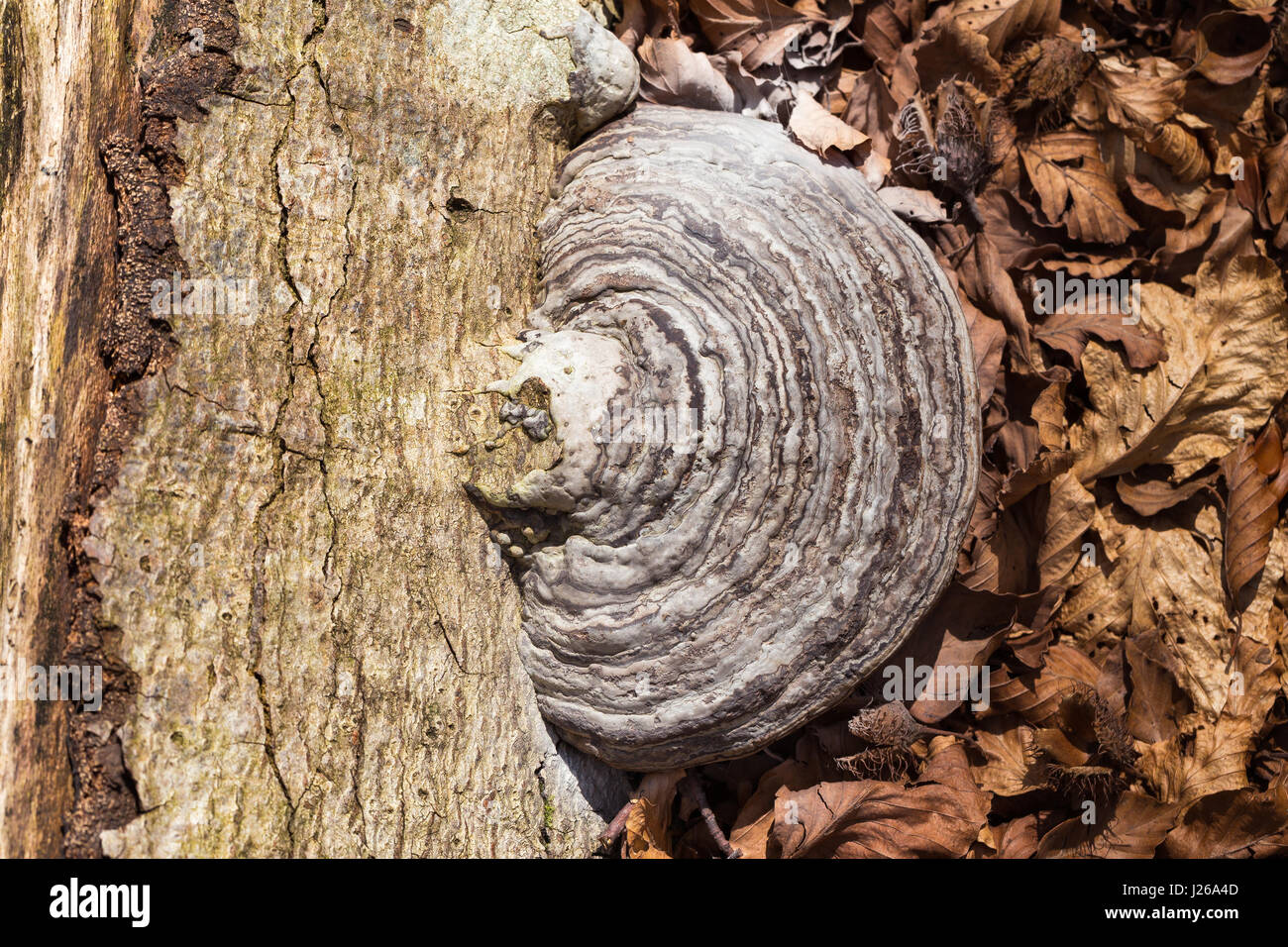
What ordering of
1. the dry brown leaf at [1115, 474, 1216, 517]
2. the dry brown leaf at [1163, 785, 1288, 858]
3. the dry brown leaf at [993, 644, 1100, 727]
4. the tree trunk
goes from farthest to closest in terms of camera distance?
the dry brown leaf at [1115, 474, 1216, 517] → the dry brown leaf at [993, 644, 1100, 727] → the dry brown leaf at [1163, 785, 1288, 858] → the tree trunk

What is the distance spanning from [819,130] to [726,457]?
1.31 m

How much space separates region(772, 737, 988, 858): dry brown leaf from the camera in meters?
2.62

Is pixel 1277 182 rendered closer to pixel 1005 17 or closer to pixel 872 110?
pixel 1005 17

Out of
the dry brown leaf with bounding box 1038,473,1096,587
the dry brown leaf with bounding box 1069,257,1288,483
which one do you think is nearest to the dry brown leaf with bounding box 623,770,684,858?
the dry brown leaf with bounding box 1038,473,1096,587

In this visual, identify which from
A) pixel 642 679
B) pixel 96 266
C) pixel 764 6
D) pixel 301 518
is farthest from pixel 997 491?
pixel 96 266

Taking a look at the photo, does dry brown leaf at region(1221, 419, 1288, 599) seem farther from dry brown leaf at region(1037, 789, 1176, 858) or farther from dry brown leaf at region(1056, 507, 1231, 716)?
dry brown leaf at region(1037, 789, 1176, 858)

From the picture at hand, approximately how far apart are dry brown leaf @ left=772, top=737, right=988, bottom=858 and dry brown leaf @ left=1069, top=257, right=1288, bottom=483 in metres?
1.30

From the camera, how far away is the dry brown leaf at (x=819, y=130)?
2729mm

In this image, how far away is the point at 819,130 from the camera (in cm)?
277

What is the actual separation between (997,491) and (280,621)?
2.38 metres

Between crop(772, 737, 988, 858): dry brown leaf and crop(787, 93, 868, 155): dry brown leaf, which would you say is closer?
crop(772, 737, 988, 858): dry brown leaf
